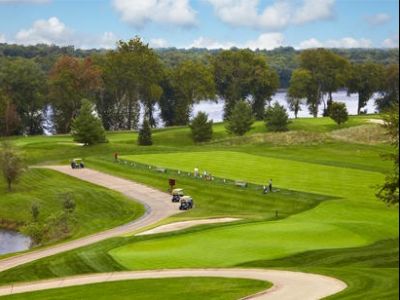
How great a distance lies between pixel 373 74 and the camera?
138 m

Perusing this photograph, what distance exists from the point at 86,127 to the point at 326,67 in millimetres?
66001

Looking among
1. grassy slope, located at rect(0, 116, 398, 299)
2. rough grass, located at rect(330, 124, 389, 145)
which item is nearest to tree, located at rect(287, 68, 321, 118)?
grassy slope, located at rect(0, 116, 398, 299)

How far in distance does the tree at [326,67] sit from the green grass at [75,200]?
260 ft

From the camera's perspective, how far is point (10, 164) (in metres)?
63.1

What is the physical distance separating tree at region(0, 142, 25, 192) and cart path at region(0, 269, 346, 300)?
35.5 m

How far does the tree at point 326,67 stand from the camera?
13238 cm

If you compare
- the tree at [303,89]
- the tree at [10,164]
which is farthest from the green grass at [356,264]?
the tree at [303,89]

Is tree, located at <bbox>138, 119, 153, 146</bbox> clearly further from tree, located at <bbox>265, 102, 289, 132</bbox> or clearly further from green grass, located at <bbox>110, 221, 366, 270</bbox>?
green grass, located at <bbox>110, 221, 366, 270</bbox>

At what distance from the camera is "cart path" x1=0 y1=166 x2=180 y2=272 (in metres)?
36.6

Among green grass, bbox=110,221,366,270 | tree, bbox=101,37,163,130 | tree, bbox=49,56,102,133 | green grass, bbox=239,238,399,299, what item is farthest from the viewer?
tree, bbox=101,37,163,130

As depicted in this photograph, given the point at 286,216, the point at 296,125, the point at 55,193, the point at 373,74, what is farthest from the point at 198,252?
the point at 373,74

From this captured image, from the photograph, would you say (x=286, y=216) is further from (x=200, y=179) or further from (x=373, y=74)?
(x=373, y=74)

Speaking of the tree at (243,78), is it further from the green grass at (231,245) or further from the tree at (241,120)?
the green grass at (231,245)

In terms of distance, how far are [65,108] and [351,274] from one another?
327 feet
